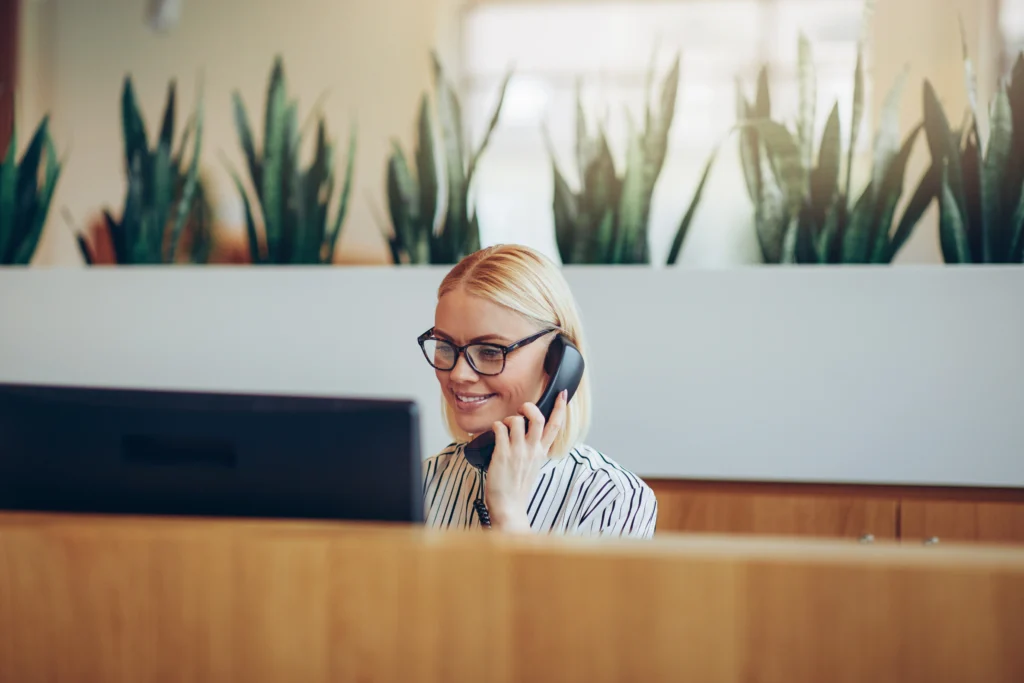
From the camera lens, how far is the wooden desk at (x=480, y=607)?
13.3 inches

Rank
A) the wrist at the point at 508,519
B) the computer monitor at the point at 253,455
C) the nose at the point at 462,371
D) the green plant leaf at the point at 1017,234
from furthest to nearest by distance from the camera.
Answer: the green plant leaf at the point at 1017,234
the nose at the point at 462,371
the wrist at the point at 508,519
the computer monitor at the point at 253,455

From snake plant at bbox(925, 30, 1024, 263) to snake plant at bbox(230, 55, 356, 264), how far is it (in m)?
1.09

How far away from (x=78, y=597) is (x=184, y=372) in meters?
1.13

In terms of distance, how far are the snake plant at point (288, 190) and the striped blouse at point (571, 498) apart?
679 mm

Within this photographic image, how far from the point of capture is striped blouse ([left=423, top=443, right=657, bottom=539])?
3.12 feet

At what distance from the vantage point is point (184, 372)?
1442 mm

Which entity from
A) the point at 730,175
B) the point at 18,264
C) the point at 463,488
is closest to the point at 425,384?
the point at 463,488

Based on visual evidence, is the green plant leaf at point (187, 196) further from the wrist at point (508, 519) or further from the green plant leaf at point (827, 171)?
the green plant leaf at point (827, 171)

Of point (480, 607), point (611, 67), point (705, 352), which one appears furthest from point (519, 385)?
point (611, 67)

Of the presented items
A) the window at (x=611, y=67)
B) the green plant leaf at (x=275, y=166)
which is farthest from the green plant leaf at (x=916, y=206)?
the window at (x=611, y=67)

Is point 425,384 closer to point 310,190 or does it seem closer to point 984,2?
point 310,190

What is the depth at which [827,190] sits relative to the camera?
1.43 metres

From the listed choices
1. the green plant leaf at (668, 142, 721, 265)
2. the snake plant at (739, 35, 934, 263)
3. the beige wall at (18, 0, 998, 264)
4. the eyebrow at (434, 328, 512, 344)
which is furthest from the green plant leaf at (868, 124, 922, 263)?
the beige wall at (18, 0, 998, 264)

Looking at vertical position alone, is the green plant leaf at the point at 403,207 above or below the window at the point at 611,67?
below
